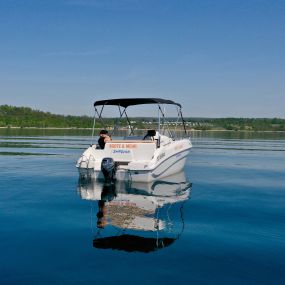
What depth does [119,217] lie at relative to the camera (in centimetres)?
1006

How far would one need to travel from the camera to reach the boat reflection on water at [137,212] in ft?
26.6

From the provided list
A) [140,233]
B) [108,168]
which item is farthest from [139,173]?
[140,233]

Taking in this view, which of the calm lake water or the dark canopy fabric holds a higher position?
the dark canopy fabric

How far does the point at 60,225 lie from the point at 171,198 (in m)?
4.82

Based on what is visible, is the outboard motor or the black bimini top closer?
the outboard motor

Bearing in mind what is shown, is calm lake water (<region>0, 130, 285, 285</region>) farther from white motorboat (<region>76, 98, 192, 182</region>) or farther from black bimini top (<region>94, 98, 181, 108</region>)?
black bimini top (<region>94, 98, 181, 108</region>)

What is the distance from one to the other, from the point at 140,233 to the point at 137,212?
87.2 inches

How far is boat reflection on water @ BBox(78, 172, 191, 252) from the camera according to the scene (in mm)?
8102

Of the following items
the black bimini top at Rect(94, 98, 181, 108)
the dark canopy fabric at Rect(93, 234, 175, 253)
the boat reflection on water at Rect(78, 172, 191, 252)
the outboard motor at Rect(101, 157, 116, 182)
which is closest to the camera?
the dark canopy fabric at Rect(93, 234, 175, 253)

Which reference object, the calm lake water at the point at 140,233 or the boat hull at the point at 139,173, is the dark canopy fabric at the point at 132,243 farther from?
the boat hull at the point at 139,173

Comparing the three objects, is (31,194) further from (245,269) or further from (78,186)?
(245,269)

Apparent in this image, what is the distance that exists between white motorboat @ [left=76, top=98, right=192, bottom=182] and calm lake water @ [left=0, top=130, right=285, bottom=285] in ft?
1.74

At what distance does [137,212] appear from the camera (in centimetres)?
1078

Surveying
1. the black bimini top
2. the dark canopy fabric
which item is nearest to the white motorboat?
the black bimini top
